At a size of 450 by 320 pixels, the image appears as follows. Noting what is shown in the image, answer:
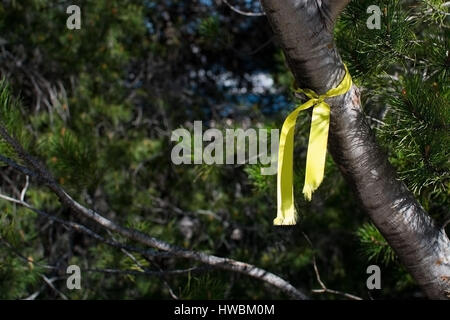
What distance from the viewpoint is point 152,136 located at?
6.01ft

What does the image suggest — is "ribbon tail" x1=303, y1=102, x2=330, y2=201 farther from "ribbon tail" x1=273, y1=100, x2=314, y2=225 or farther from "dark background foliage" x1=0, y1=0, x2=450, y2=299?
"dark background foliage" x1=0, y1=0, x2=450, y2=299

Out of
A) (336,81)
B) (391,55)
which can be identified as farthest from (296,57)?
(391,55)

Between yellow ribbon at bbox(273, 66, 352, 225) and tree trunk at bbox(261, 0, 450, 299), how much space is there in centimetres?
1

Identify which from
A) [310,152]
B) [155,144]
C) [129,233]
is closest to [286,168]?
[310,152]

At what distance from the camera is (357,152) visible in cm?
75

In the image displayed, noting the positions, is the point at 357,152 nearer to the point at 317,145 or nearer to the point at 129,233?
the point at 317,145

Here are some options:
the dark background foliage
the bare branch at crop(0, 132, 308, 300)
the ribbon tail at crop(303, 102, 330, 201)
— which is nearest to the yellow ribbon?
the ribbon tail at crop(303, 102, 330, 201)

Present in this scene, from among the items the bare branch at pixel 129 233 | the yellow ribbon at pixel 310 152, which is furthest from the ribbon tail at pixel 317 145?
the bare branch at pixel 129 233

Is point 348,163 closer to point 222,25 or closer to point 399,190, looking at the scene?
point 399,190

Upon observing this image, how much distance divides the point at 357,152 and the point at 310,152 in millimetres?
60

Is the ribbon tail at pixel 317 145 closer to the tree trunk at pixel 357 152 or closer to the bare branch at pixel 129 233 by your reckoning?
the tree trunk at pixel 357 152

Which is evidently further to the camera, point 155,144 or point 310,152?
point 155,144

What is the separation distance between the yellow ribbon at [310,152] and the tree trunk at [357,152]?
1cm

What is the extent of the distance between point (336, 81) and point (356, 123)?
0.21ft
